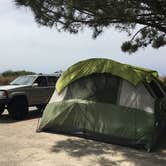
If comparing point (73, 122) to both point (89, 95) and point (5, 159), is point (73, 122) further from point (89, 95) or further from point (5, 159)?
point (5, 159)

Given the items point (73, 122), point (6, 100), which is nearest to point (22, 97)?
point (6, 100)

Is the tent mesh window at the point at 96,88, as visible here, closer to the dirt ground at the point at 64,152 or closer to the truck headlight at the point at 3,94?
the dirt ground at the point at 64,152

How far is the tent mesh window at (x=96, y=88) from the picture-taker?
9328 mm

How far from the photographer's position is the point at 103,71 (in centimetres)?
953

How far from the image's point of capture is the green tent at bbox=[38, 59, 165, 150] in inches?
345

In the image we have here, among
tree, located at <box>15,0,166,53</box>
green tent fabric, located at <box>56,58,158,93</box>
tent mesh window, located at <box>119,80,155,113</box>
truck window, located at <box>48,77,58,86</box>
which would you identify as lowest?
truck window, located at <box>48,77,58,86</box>

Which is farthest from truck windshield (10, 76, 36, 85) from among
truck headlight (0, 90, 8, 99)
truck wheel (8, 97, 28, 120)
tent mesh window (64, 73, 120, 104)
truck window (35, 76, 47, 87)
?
tent mesh window (64, 73, 120, 104)

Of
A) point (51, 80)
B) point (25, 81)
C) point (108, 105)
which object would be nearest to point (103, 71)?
point (108, 105)

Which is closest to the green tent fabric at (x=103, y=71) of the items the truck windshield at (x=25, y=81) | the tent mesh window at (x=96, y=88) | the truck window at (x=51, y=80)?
the tent mesh window at (x=96, y=88)

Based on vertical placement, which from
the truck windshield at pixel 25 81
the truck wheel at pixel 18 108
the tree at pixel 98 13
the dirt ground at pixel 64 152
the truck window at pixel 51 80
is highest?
the tree at pixel 98 13

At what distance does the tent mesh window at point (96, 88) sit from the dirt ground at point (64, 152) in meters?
1.11

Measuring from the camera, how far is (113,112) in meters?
9.11

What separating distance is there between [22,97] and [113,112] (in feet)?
15.5

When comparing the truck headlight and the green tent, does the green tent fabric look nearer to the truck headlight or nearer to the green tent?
the green tent
